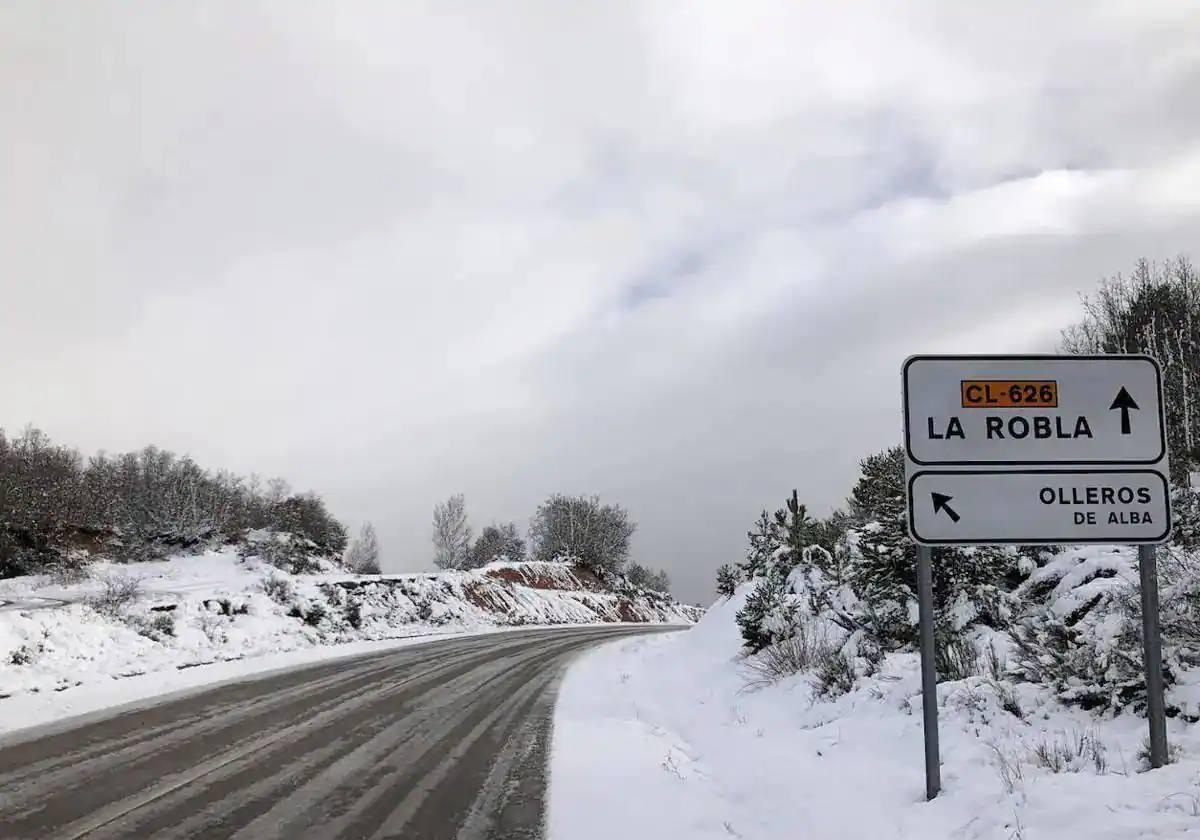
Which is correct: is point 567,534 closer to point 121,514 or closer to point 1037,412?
point 121,514

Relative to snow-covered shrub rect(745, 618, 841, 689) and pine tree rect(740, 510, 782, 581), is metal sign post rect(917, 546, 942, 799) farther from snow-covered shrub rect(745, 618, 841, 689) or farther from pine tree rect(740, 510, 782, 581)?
pine tree rect(740, 510, 782, 581)

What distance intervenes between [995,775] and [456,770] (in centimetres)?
506

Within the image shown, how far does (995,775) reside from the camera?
5.58 metres

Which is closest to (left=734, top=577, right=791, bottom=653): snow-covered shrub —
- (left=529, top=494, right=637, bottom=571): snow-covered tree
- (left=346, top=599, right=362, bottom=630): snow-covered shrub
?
(left=346, top=599, right=362, bottom=630): snow-covered shrub

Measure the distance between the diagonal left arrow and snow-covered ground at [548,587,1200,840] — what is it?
1.82 meters

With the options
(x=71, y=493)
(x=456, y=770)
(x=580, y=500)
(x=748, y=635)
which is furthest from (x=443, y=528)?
(x=456, y=770)

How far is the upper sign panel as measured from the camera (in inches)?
226

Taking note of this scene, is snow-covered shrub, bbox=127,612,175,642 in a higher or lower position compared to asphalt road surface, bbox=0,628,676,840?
higher

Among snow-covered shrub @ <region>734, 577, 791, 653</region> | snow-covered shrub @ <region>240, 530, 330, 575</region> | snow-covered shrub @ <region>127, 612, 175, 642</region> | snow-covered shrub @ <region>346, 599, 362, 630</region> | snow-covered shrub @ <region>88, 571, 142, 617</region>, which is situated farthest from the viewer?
snow-covered shrub @ <region>240, 530, 330, 575</region>

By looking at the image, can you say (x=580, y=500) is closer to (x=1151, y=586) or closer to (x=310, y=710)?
(x=310, y=710)

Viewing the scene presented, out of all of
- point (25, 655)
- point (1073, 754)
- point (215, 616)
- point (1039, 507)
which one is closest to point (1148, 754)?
point (1073, 754)

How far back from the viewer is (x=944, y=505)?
577 centimetres

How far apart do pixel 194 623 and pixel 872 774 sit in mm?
17160

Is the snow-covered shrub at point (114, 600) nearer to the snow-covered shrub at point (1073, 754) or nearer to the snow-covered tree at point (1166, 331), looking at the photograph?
the snow-covered shrub at point (1073, 754)
